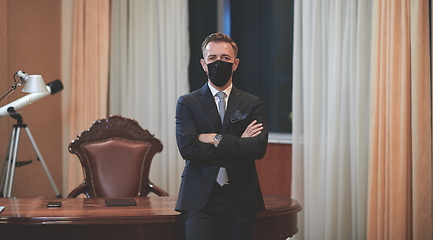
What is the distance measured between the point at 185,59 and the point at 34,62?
4.66 feet

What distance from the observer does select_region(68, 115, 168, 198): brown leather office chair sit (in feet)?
10.7

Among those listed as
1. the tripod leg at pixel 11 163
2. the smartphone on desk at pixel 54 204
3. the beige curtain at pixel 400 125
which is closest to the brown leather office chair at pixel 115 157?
the smartphone on desk at pixel 54 204

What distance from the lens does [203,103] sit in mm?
2287

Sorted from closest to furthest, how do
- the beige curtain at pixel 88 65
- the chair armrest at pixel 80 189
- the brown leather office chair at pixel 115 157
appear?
the chair armrest at pixel 80 189, the brown leather office chair at pixel 115 157, the beige curtain at pixel 88 65

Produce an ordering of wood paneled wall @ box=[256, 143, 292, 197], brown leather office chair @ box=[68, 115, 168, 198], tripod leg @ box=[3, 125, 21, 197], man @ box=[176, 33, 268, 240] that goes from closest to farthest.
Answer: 1. man @ box=[176, 33, 268, 240]
2. brown leather office chair @ box=[68, 115, 168, 198]
3. tripod leg @ box=[3, 125, 21, 197]
4. wood paneled wall @ box=[256, 143, 292, 197]

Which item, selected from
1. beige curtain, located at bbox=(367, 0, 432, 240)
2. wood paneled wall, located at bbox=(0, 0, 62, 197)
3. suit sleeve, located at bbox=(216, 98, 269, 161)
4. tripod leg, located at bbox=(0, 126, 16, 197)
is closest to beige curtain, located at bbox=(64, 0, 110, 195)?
wood paneled wall, located at bbox=(0, 0, 62, 197)

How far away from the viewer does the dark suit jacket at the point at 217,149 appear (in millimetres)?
2137

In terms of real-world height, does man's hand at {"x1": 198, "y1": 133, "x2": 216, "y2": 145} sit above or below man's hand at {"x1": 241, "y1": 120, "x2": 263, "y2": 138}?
below

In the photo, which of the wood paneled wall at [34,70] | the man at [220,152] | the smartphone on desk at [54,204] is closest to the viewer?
the man at [220,152]

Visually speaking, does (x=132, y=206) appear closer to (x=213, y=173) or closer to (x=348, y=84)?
(x=213, y=173)

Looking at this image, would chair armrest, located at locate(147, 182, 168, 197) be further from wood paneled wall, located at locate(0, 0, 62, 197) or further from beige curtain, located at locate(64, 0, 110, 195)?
beige curtain, located at locate(64, 0, 110, 195)

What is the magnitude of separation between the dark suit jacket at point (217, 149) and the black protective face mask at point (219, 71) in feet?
0.24

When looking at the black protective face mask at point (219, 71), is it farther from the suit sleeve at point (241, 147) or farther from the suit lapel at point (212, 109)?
the suit sleeve at point (241, 147)

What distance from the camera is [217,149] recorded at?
217 centimetres
